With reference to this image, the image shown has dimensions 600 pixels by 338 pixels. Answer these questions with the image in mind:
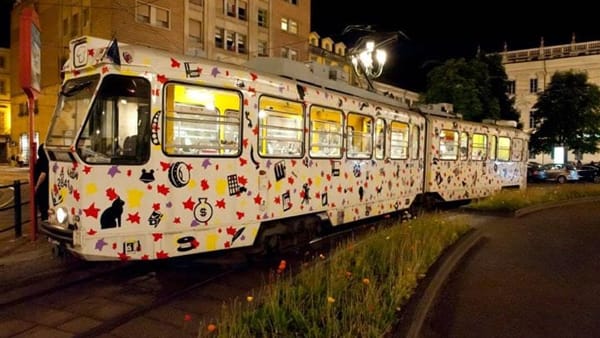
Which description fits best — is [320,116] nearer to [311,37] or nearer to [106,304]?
[106,304]

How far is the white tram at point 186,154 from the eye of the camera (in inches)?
228

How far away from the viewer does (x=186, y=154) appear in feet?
20.5

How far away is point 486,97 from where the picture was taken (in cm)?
3148

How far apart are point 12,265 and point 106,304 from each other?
8.28 feet

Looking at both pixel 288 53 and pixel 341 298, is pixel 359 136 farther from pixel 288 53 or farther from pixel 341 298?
pixel 288 53

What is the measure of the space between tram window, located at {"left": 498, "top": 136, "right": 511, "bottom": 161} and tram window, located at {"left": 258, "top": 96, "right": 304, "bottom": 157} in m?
11.8

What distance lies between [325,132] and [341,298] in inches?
173

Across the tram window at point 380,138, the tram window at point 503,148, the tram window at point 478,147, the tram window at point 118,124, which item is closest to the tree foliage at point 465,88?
the tram window at point 503,148

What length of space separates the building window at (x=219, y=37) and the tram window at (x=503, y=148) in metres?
23.8

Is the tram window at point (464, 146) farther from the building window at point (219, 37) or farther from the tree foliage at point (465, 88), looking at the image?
the building window at point (219, 37)

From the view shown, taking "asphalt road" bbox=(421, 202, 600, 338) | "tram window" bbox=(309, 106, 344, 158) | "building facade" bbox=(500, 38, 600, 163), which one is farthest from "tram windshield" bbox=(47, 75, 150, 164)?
"building facade" bbox=(500, 38, 600, 163)

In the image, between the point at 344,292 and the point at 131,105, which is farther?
the point at 131,105

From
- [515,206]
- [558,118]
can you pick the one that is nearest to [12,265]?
[515,206]

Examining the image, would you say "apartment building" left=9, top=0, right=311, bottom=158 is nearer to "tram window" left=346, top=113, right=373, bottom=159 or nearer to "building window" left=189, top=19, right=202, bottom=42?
"building window" left=189, top=19, right=202, bottom=42
